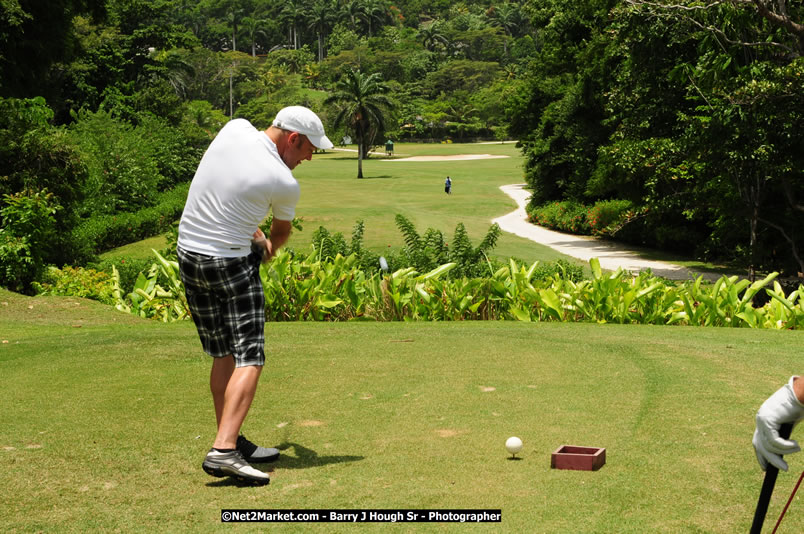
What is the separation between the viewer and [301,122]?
4727mm

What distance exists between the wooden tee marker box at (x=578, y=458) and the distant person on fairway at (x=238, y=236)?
59.2 inches

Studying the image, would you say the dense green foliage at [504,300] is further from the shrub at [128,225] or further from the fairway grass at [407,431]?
the shrub at [128,225]

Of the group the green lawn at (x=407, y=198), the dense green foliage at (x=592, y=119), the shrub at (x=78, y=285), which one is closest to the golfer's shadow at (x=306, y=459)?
the shrub at (x=78, y=285)

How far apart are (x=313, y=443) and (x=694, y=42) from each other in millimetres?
24434

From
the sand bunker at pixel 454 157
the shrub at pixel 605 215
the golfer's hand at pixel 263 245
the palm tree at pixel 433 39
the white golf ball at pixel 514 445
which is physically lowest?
the sand bunker at pixel 454 157

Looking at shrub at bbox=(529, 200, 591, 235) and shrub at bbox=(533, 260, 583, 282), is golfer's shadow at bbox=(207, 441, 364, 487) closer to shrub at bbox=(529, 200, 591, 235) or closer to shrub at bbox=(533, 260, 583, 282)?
shrub at bbox=(533, 260, 583, 282)

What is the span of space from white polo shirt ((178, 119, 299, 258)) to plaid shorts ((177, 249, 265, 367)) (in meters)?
0.07

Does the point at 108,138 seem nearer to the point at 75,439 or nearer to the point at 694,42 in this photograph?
the point at 694,42

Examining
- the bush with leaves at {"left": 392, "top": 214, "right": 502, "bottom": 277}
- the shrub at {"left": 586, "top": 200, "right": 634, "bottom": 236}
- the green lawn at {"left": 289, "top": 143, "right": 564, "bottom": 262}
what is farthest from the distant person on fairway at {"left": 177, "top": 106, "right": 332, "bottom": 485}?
the shrub at {"left": 586, "top": 200, "right": 634, "bottom": 236}

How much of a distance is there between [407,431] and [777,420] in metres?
2.63

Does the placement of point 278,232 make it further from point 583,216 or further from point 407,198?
point 407,198

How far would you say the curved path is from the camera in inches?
1194

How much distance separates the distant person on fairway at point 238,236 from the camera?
4582 millimetres

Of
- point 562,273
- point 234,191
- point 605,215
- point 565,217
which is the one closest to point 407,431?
point 234,191
